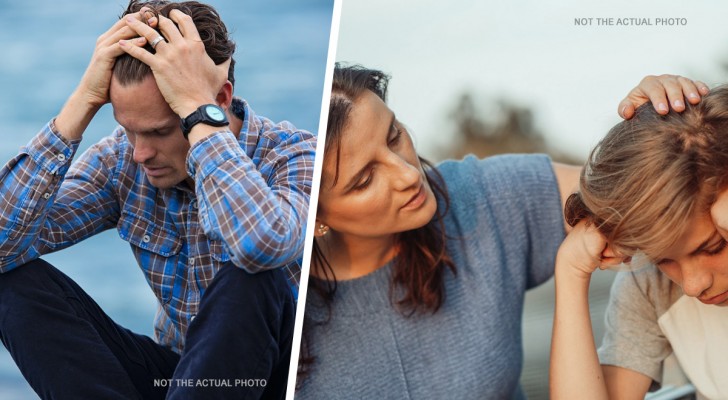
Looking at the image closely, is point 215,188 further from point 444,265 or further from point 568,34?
point 568,34

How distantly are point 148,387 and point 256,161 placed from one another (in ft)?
1.39

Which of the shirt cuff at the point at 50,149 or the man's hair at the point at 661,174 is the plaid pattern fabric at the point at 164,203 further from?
the man's hair at the point at 661,174

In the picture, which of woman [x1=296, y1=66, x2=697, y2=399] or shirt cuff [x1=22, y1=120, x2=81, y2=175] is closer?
shirt cuff [x1=22, y1=120, x2=81, y2=175]

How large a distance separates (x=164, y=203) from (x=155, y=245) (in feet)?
0.24

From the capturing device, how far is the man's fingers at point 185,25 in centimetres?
146

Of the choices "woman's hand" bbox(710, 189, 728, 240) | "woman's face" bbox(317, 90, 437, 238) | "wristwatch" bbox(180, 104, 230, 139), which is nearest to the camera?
"woman's hand" bbox(710, 189, 728, 240)

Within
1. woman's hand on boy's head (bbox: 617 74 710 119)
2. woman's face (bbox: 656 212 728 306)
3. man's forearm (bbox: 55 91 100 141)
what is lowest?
woman's face (bbox: 656 212 728 306)

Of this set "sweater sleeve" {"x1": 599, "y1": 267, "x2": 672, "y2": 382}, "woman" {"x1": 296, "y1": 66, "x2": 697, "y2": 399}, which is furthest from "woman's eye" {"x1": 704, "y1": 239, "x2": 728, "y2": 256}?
"woman" {"x1": 296, "y1": 66, "x2": 697, "y2": 399}

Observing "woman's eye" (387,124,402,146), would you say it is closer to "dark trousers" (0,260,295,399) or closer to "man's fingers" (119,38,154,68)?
"dark trousers" (0,260,295,399)

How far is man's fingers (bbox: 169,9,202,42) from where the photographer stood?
4.79 feet

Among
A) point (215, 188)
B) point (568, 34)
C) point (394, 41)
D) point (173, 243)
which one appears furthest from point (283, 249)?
point (568, 34)

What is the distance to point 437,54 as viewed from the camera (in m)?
1.62

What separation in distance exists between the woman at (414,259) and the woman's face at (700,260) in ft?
0.75

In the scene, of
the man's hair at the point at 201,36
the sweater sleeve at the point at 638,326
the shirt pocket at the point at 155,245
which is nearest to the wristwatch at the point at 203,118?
the man's hair at the point at 201,36
